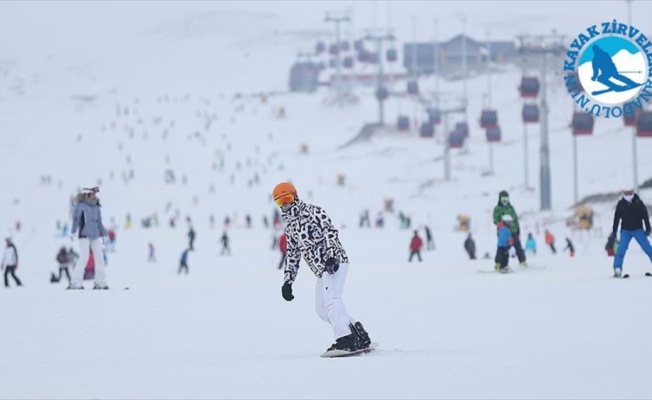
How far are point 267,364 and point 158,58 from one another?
16058 centimetres

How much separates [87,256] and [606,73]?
6.98 metres

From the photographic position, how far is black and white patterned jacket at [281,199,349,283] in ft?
28.7

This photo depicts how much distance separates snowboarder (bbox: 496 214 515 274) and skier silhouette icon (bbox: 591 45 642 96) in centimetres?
231

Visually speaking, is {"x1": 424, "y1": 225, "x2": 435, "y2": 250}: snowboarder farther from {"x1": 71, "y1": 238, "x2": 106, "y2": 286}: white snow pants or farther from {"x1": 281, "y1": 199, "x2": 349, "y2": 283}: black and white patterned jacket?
{"x1": 281, "y1": 199, "x2": 349, "y2": 283}: black and white patterned jacket

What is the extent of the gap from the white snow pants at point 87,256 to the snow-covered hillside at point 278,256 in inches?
21.8

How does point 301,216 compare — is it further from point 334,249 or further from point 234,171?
point 234,171

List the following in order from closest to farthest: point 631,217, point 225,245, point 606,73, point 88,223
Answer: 1. point 631,217
2. point 88,223
3. point 606,73
4. point 225,245

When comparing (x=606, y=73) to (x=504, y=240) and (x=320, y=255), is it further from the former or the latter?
(x=320, y=255)

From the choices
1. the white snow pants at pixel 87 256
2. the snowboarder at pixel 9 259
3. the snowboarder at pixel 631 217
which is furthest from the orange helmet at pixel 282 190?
the snowboarder at pixel 9 259

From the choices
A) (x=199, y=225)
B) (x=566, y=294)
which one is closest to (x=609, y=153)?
(x=199, y=225)

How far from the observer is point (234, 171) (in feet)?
224

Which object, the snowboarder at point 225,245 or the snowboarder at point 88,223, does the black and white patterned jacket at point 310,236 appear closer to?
the snowboarder at point 88,223

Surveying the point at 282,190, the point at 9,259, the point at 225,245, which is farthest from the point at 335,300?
the point at 225,245

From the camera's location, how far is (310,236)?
28.7ft
